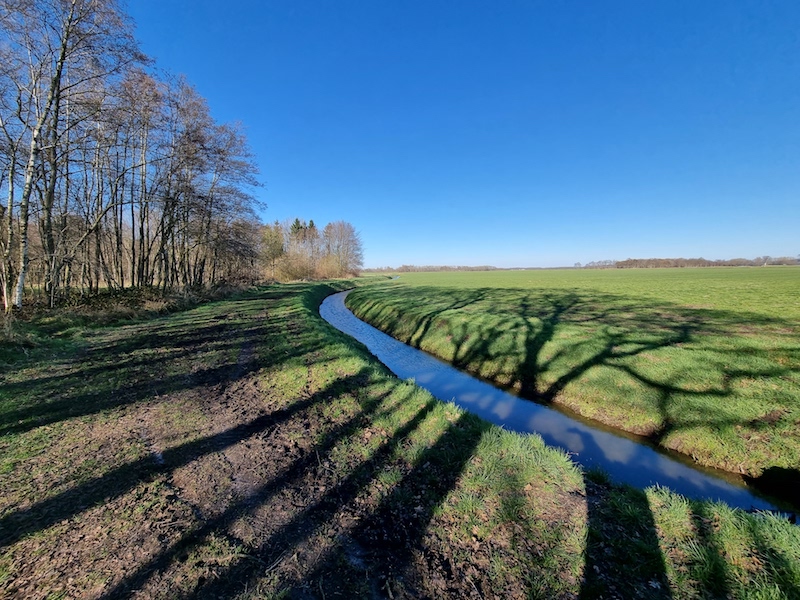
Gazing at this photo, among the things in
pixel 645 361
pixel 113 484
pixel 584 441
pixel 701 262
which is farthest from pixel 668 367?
pixel 701 262

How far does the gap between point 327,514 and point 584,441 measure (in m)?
6.22

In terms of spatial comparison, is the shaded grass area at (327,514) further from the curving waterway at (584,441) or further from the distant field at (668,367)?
the distant field at (668,367)

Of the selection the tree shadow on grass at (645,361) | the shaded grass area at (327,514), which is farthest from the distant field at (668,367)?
the shaded grass area at (327,514)

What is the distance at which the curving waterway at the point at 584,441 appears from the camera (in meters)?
5.52

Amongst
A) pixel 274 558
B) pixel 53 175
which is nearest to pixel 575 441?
pixel 274 558

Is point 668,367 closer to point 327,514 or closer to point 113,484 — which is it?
point 327,514

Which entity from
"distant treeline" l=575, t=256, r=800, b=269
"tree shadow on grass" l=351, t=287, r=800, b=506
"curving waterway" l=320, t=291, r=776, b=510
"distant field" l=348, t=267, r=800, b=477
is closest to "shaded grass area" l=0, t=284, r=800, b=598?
"curving waterway" l=320, t=291, r=776, b=510

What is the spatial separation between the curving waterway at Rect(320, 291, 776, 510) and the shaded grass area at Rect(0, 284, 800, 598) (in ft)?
6.79

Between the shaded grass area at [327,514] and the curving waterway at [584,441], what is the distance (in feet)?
6.79

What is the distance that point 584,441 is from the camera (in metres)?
7.12

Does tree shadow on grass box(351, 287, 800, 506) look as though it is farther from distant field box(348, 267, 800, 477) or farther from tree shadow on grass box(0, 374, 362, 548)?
tree shadow on grass box(0, 374, 362, 548)

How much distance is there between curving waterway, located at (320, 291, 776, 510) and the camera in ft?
18.1

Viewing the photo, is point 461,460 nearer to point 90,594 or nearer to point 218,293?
point 90,594

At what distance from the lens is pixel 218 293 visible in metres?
27.2
